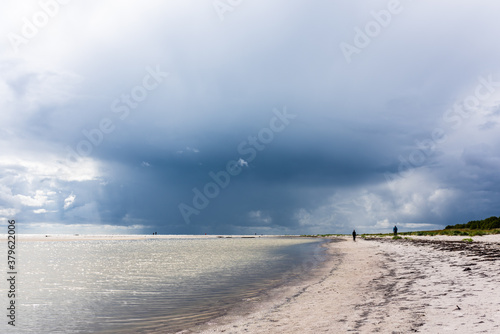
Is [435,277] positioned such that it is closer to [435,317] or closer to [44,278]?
[435,317]

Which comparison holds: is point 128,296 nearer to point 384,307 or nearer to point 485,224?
Result: point 384,307

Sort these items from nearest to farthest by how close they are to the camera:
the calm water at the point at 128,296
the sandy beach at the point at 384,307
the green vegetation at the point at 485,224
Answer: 1. the sandy beach at the point at 384,307
2. the calm water at the point at 128,296
3. the green vegetation at the point at 485,224

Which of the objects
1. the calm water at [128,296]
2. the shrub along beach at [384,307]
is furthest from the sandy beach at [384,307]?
the calm water at [128,296]

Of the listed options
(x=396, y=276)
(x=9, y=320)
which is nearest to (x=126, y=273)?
(x=9, y=320)

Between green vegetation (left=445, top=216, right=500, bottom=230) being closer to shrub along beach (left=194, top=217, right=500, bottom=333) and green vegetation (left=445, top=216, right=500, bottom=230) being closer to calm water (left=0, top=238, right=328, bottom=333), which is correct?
shrub along beach (left=194, top=217, right=500, bottom=333)

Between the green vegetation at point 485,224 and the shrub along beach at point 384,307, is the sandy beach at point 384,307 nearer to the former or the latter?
the shrub along beach at point 384,307

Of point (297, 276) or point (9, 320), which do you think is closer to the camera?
point (9, 320)

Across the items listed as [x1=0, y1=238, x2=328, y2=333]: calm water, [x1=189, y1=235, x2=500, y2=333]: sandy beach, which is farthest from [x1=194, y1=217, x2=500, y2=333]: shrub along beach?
[x1=0, y1=238, x2=328, y2=333]: calm water

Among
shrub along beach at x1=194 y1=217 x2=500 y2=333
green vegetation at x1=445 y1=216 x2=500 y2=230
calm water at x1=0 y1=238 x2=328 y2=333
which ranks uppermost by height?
green vegetation at x1=445 y1=216 x2=500 y2=230

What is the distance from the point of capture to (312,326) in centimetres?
945

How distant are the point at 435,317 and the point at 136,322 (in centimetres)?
1020

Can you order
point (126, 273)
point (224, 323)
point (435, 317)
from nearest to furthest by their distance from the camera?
point (435, 317), point (224, 323), point (126, 273)

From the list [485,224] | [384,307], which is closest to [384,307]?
[384,307]

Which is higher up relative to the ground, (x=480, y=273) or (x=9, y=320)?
(x=480, y=273)
